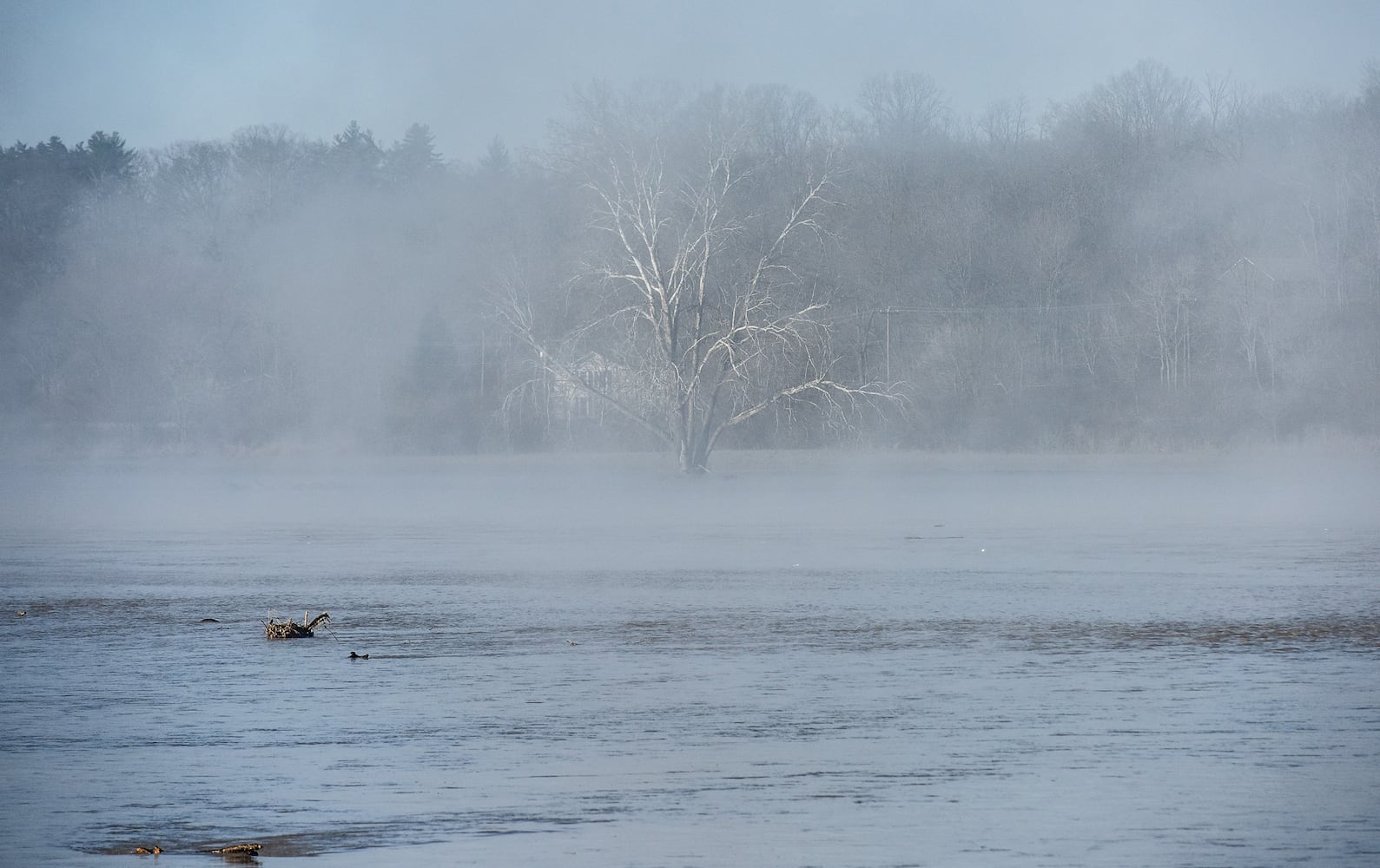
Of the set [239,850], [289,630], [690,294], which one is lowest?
[239,850]

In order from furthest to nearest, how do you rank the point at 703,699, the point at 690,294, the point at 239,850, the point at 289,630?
the point at 690,294 → the point at 289,630 → the point at 703,699 → the point at 239,850

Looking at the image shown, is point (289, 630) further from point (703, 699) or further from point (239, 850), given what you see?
point (239, 850)

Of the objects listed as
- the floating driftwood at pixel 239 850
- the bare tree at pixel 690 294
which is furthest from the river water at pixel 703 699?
the bare tree at pixel 690 294

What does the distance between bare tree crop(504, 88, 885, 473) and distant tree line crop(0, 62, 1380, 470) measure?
0.73ft

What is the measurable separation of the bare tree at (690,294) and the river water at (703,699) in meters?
23.4

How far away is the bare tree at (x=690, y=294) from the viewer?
4878 cm

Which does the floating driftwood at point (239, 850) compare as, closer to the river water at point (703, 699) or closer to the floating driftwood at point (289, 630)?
the river water at point (703, 699)

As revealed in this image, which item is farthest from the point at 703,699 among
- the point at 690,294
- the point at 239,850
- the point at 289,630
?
the point at 690,294

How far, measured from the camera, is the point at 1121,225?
7788 cm

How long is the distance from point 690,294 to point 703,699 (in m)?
39.9

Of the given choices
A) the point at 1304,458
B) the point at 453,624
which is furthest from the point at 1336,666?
the point at 1304,458

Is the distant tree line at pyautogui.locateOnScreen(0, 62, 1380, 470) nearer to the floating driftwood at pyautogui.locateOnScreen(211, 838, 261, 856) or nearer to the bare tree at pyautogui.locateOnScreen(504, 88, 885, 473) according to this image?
the bare tree at pyautogui.locateOnScreen(504, 88, 885, 473)

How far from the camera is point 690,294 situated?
166 ft

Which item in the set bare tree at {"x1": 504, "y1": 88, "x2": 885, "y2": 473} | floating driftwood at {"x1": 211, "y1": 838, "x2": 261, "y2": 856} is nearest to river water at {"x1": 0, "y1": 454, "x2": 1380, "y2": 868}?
floating driftwood at {"x1": 211, "y1": 838, "x2": 261, "y2": 856}
